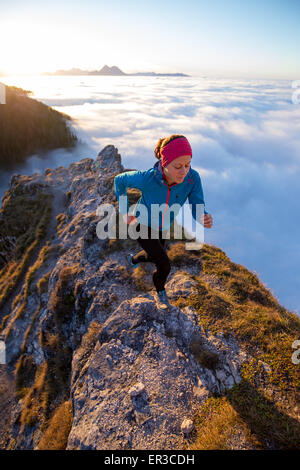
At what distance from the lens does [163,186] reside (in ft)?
15.6

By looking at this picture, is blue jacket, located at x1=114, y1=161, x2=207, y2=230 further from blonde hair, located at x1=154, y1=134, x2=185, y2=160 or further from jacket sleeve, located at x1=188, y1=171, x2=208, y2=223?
blonde hair, located at x1=154, y1=134, x2=185, y2=160

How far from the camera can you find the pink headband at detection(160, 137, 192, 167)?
13.7ft

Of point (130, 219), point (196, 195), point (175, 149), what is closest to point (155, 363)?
point (130, 219)

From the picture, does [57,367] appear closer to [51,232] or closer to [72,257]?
[72,257]

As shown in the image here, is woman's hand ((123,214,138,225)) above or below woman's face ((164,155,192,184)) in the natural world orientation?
below

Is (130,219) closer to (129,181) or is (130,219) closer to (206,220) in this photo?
(129,181)

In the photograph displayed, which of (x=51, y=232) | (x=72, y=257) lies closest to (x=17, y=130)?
(x=51, y=232)

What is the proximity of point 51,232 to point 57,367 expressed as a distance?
17411 mm

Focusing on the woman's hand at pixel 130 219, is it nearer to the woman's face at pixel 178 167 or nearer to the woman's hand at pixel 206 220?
the woman's face at pixel 178 167

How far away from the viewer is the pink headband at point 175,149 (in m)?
4.18

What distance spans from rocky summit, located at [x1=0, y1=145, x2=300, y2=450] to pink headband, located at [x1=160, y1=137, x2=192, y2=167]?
448 centimetres

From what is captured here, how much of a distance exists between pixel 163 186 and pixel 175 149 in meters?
0.84

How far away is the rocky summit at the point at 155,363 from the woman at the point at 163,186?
2296 millimetres

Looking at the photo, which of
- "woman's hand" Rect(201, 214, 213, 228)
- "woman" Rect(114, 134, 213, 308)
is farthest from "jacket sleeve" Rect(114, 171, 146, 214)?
"woman's hand" Rect(201, 214, 213, 228)
